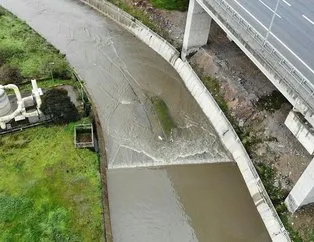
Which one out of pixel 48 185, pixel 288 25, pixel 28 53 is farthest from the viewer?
pixel 28 53

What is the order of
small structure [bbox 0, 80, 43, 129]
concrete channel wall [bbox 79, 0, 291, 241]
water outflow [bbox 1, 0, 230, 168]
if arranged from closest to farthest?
concrete channel wall [bbox 79, 0, 291, 241] < small structure [bbox 0, 80, 43, 129] < water outflow [bbox 1, 0, 230, 168]

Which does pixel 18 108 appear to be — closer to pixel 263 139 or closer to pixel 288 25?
pixel 263 139

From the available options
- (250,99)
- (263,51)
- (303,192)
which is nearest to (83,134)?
(250,99)

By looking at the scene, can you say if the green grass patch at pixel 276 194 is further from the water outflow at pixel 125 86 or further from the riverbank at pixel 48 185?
the riverbank at pixel 48 185

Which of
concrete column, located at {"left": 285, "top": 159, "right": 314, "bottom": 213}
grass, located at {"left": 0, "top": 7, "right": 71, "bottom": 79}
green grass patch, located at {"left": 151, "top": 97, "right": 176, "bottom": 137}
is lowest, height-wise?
green grass patch, located at {"left": 151, "top": 97, "right": 176, "bottom": 137}

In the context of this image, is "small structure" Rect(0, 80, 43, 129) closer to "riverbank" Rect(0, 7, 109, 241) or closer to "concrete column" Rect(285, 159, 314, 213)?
"riverbank" Rect(0, 7, 109, 241)

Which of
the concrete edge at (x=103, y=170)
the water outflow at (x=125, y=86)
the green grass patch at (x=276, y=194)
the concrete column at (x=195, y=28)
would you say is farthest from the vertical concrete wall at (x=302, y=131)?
the concrete column at (x=195, y=28)

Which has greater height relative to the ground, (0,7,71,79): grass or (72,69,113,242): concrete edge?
(0,7,71,79): grass

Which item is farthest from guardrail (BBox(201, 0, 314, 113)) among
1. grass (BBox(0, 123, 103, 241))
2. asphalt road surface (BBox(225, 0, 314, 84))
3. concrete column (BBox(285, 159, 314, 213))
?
grass (BBox(0, 123, 103, 241))
